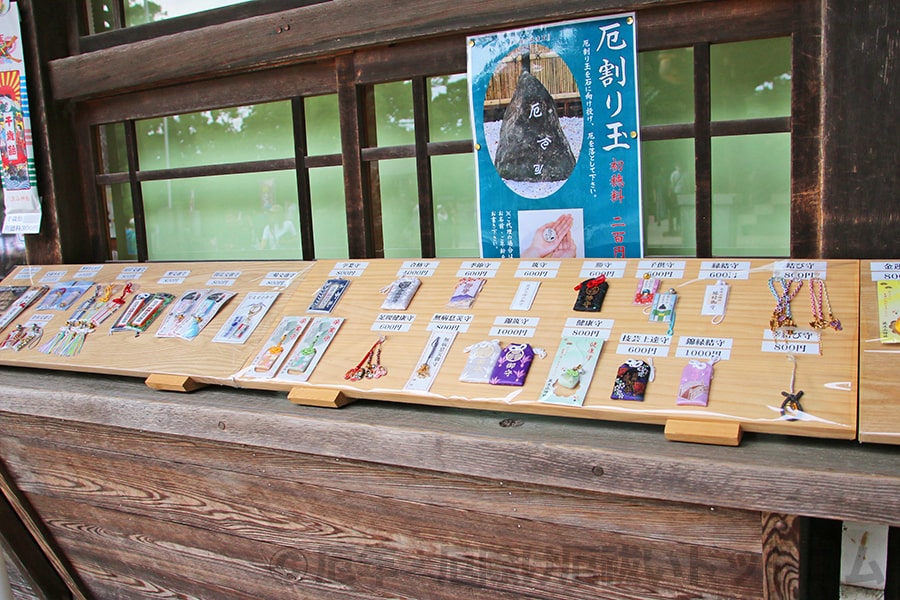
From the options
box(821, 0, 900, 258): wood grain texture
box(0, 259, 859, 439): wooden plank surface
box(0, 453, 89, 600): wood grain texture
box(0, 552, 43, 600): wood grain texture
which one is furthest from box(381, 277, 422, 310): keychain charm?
box(0, 552, 43, 600): wood grain texture

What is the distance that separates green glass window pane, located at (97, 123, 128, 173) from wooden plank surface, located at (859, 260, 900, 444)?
3777 millimetres

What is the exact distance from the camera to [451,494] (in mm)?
2055

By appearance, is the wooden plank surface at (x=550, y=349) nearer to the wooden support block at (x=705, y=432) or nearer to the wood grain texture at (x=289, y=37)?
the wooden support block at (x=705, y=432)

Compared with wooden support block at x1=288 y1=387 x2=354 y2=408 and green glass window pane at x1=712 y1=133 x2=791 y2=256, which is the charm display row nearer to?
wooden support block at x1=288 y1=387 x2=354 y2=408

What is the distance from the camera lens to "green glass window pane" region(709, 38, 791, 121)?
8.10 feet

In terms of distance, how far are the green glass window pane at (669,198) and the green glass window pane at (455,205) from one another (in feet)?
2.49

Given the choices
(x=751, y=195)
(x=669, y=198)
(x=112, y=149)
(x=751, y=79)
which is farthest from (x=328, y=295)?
(x=112, y=149)

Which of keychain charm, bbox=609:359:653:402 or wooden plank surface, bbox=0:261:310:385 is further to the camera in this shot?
wooden plank surface, bbox=0:261:310:385

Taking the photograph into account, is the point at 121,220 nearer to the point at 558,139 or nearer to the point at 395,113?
the point at 395,113

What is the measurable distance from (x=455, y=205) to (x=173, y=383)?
4.55 ft

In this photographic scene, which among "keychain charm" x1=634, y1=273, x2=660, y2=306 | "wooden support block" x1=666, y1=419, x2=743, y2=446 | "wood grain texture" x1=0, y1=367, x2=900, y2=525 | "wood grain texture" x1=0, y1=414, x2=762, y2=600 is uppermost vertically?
"keychain charm" x1=634, y1=273, x2=660, y2=306

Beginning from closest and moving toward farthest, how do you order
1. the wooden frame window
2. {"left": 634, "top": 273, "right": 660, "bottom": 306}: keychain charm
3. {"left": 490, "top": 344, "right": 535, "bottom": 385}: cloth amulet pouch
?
{"left": 490, "top": 344, "right": 535, "bottom": 385}: cloth amulet pouch
{"left": 634, "top": 273, "right": 660, "bottom": 306}: keychain charm
the wooden frame window

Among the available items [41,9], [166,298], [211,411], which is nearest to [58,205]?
[41,9]

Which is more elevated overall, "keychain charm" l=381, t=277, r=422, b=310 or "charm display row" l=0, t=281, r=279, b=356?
"keychain charm" l=381, t=277, r=422, b=310
